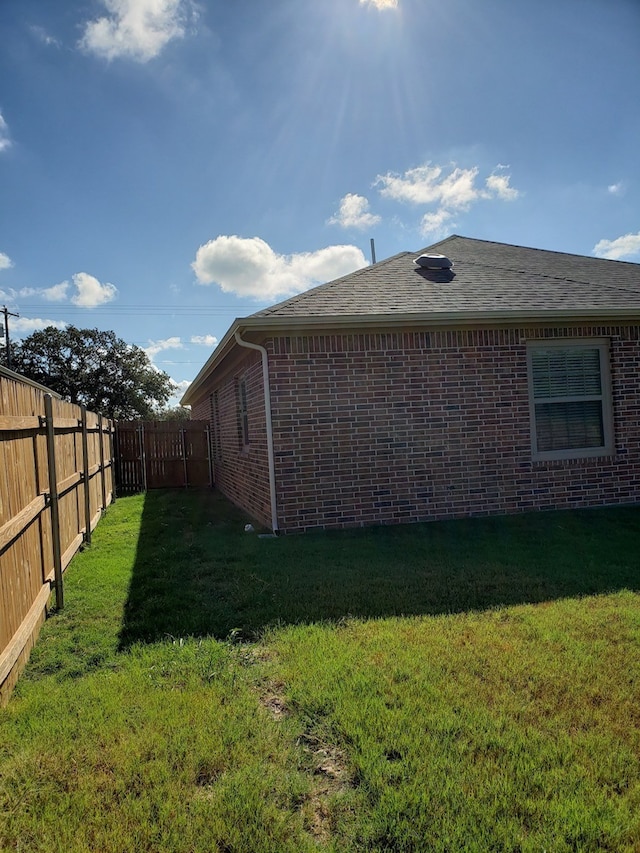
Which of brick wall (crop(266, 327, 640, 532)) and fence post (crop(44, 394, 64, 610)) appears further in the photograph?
brick wall (crop(266, 327, 640, 532))

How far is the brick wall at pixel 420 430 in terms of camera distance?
22.2 ft

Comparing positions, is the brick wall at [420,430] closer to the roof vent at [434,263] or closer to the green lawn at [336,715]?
the green lawn at [336,715]

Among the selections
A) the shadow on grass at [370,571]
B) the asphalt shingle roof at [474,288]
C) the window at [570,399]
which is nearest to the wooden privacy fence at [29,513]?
the shadow on grass at [370,571]

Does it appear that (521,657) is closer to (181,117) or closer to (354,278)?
(354,278)

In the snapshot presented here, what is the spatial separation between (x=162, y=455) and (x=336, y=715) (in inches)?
531

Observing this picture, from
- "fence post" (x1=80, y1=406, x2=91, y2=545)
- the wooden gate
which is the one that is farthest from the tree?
"fence post" (x1=80, y1=406, x2=91, y2=545)

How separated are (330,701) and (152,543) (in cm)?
488

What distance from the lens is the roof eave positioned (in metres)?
6.45

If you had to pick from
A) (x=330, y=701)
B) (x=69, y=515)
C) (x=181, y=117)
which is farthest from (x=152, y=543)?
(x=181, y=117)

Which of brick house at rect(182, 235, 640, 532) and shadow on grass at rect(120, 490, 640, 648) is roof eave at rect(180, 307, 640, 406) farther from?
shadow on grass at rect(120, 490, 640, 648)

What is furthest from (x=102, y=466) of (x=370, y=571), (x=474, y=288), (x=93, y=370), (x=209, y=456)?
(x=93, y=370)

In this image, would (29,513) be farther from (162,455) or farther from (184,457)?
(162,455)

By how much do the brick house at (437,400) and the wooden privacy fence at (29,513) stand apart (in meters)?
2.49

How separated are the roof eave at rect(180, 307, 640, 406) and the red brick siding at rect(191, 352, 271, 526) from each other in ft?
2.63
